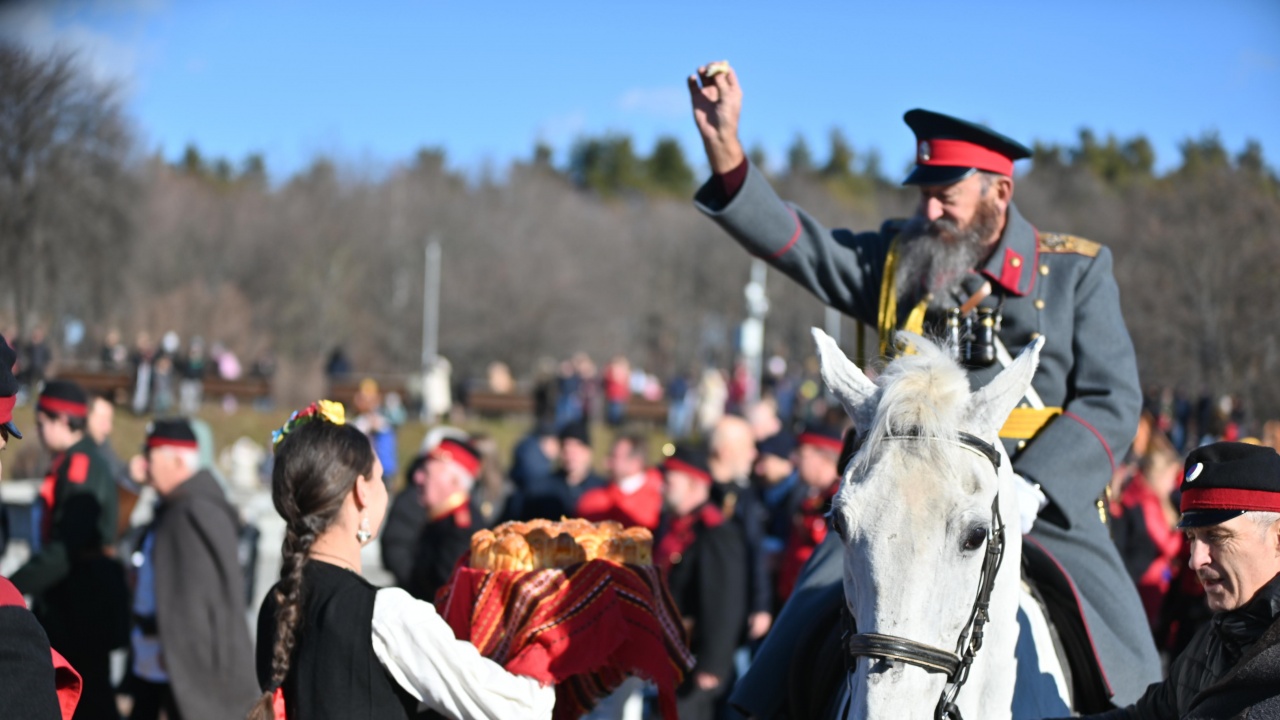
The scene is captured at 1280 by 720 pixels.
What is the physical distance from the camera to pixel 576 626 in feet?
12.1

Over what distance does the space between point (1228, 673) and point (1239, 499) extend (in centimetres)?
42

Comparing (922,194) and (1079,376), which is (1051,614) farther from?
(922,194)

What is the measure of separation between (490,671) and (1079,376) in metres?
2.15

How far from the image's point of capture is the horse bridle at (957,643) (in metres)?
2.78

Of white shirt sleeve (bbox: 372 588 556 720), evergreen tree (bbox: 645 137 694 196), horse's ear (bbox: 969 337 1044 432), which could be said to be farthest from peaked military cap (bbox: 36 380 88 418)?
evergreen tree (bbox: 645 137 694 196)

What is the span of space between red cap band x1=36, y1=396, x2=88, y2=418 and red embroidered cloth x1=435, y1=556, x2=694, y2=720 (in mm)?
3534

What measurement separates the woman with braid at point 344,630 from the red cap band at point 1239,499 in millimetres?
1830

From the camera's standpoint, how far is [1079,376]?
4.19 meters

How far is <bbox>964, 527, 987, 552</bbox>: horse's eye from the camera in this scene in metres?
2.92

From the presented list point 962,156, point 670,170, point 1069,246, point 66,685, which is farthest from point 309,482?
point 670,170

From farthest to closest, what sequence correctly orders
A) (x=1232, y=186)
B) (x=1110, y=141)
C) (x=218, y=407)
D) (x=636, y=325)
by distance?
1. (x=1110, y=141)
2. (x=636, y=325)
3. (x=218, y=407)
4. (x=1232, y=186)

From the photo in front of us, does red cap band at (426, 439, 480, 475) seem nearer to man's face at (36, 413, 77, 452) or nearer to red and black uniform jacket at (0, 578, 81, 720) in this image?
man's face at (36, 413, 77, 452)

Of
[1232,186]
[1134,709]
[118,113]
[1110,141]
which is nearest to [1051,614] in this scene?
[1134,709]

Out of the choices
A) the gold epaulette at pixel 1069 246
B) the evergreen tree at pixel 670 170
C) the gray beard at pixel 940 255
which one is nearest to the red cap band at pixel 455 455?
the gray beard at pixel 940 255
